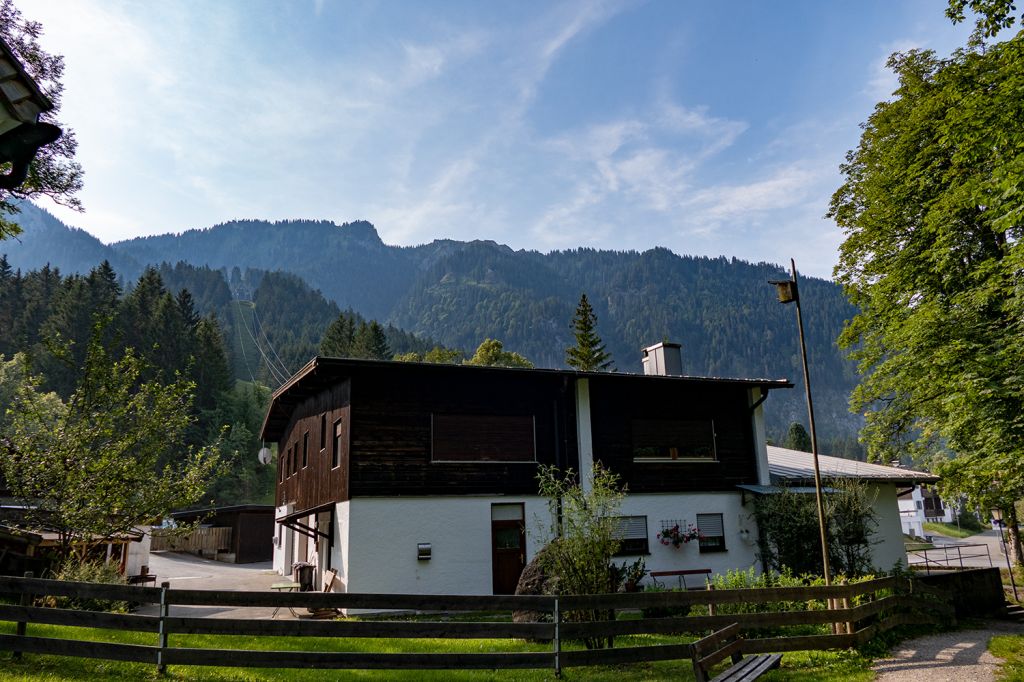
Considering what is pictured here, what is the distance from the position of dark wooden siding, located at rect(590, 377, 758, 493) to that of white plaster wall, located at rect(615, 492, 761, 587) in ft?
1.11

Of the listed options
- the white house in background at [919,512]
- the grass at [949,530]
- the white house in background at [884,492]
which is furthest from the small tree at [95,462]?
the grass at [949,530]

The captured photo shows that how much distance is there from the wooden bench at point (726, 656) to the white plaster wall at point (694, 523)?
1147 cm

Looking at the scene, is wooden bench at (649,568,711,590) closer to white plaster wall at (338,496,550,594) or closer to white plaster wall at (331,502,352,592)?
white plaster wall at (338,496,550,594)

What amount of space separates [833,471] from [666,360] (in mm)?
6805

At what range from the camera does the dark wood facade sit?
775 inches

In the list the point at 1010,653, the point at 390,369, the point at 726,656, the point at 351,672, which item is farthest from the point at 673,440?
the point at 351,672

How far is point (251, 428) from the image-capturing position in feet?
257

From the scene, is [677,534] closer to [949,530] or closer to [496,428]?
[496,428]

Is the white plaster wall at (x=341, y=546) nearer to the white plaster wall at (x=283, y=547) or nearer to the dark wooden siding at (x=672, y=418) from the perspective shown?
the dark wooden siding at (x=672, y=418)

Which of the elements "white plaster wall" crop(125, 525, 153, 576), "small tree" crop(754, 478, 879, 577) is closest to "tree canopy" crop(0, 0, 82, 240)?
"white plaster wall" crop(125, 525, 153, 576)

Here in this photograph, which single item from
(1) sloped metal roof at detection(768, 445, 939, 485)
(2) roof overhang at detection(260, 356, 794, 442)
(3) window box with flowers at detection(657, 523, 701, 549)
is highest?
(2) roof overhang at detection(260, 356, 794, 442)

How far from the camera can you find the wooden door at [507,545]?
19.8 meters

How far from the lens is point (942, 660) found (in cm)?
1072

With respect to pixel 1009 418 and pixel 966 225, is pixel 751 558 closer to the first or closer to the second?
pixel 1009 418
